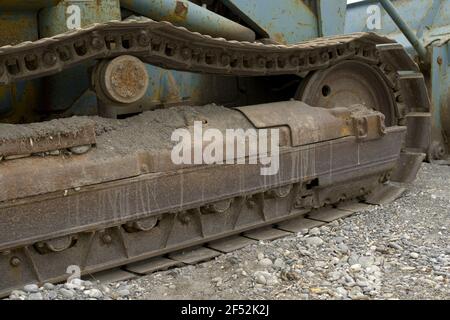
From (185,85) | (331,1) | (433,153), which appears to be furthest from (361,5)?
(185,85)

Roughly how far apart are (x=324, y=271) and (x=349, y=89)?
1832 mm

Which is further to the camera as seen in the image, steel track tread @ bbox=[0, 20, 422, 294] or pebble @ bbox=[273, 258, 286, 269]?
pebble @ bbox=[273, 258, 286, 269]

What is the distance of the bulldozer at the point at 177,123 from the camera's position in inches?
129

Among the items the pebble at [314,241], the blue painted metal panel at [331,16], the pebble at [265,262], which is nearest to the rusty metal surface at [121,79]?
the pebble at [265,262]

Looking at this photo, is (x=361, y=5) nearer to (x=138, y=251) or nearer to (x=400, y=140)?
(x=400, y=140)

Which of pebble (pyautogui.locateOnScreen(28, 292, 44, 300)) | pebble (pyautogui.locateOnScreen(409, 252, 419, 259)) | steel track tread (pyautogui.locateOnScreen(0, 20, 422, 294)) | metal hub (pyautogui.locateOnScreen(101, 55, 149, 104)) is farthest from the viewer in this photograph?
pebble (pyautogui.locateOnScreen(409, 252, 419, 259))

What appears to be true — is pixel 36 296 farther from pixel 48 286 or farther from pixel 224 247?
pixel 224 247

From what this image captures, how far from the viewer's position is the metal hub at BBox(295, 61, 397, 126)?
4668 millimetres

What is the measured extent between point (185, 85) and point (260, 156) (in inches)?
31.0

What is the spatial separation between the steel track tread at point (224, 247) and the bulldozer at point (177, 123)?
57 millimetres

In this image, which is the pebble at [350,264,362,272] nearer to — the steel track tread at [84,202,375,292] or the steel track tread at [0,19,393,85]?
the steel track tread at [84,202,375,292]

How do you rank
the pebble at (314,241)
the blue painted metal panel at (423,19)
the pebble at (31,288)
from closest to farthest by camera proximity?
the pebble at (31,288)
the pebble at (314,241)
the blue painted metal panel at (423,19)

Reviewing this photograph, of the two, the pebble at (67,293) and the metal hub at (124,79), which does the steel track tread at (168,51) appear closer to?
the metal hub at (124,79)

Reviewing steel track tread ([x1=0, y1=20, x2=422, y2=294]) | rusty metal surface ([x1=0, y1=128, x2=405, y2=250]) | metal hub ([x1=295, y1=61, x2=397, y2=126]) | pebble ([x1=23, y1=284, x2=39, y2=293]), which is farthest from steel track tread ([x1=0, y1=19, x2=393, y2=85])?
pebble ([x1=23, y1=284, x2=39, y2=293])
